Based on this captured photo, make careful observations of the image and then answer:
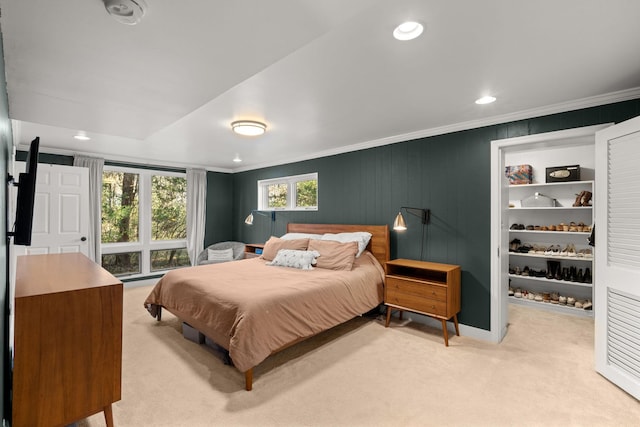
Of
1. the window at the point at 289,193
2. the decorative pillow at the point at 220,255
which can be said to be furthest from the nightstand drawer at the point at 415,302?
the decorative pillow at the point at 220,255

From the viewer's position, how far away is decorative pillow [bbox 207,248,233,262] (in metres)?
5.68

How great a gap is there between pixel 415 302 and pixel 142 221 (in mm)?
4792

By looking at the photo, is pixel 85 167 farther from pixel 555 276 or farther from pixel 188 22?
pixel 555 276

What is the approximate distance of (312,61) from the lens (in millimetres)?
1936

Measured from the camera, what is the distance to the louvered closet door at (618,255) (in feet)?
7.14

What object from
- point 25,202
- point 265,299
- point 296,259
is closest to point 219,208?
point 296,259

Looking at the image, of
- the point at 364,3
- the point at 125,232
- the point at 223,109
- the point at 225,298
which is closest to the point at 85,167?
the point at 125,232

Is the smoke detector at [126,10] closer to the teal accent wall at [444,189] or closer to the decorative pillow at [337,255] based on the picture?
the decorative pillow at [337,255]

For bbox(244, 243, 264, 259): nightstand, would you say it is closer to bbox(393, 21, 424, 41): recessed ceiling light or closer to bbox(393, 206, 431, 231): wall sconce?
bbox(393, 206, 431, 231): wall sconce

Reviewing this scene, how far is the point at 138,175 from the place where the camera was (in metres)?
5.40

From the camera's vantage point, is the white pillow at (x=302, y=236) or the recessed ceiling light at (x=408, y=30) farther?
the white pillow at (x=302, y=236)

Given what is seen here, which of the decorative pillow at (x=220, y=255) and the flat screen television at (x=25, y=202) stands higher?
the flat screen television at (x=25, y=202)

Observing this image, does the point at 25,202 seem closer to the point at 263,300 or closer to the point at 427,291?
Answer: the point at 263,300

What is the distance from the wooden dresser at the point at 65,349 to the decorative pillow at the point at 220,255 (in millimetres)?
3940
